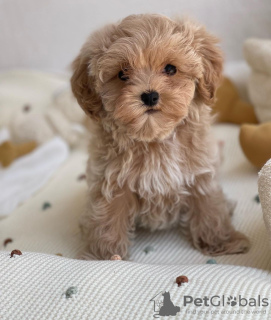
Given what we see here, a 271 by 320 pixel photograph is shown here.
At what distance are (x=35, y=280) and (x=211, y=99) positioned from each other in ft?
2.83

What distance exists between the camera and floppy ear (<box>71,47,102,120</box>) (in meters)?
1.75

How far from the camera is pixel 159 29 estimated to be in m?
1.60

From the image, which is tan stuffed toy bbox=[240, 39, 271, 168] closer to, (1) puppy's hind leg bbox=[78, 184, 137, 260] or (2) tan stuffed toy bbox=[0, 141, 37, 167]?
(1) puppy's hind leg bbox=[78, 184, 137, 260]

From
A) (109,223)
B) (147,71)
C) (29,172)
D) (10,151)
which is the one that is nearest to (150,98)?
(147,71)

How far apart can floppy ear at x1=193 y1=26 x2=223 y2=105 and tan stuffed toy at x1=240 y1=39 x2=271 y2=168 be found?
485 millimetres

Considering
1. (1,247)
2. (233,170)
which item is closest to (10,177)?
(1,247)

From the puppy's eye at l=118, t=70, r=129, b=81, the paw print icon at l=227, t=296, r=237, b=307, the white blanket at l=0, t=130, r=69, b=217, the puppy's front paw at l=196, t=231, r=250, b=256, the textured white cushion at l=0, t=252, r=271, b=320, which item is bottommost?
the white blanket at l=0, t=130, r=69, b=217

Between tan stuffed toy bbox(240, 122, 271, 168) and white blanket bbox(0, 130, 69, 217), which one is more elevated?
tan stuffed toy bbox(240, 122, 271, 168)

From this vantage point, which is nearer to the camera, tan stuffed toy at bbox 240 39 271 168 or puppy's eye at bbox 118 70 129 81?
puppy's eye at bbox 118 70 129 81

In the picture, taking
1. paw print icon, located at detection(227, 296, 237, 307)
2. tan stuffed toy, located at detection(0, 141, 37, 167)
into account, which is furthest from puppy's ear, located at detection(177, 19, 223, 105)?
tan stuffed toy, located at detection(0, 141, 37, 167)

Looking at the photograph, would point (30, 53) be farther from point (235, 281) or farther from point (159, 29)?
point (235, 281)

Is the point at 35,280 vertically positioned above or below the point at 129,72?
below

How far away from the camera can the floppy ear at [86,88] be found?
68.8 inches

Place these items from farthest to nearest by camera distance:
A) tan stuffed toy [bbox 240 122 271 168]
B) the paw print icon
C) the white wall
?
the white wall, tan stuffed toy [bbox 240 122 271 168], the paw print icon
